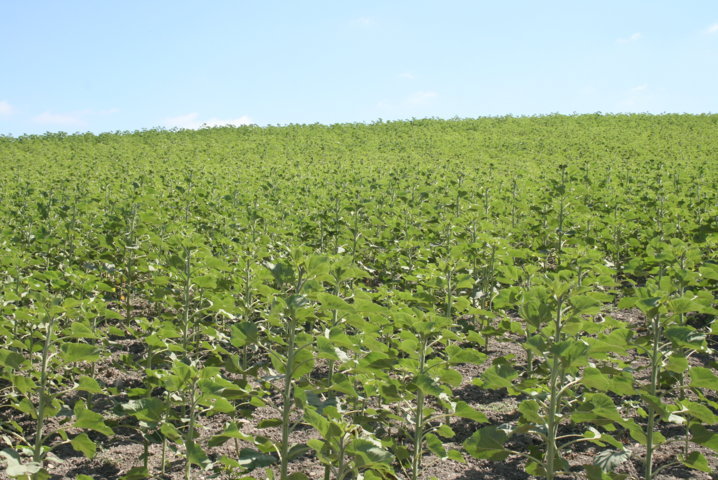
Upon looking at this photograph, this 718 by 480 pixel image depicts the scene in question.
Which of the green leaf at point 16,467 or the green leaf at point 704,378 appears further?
the green leaf at point 704,378

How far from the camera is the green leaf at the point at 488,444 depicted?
338cm

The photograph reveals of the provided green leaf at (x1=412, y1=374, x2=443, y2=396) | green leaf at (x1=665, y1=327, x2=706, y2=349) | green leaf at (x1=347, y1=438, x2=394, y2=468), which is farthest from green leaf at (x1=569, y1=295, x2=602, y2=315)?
green leaf at (x1=347, y1=438, x2=394, y2=468)

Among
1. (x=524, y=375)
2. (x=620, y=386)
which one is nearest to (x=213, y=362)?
(x=620, y=386)

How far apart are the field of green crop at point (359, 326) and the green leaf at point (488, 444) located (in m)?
0.01

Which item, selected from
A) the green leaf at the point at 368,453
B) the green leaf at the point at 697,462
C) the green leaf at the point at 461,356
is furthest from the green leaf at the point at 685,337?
the green leaf at the point at 368,453

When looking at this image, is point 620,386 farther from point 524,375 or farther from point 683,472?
point 524,375

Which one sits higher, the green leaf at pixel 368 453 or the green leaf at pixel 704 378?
the green leaf at pixel 704 378

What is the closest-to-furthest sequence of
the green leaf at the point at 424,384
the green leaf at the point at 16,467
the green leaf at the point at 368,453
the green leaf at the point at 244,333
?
1. the green leaf at the point at 368,453
2. the green leaf at the point at 16,467
3. the green leaf at the point at 424,384
4. the green leaf at the point at 244,333

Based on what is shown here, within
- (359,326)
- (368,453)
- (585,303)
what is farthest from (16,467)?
(585,303)

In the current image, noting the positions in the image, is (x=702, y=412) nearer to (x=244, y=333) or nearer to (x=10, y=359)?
(x=244, y=333)

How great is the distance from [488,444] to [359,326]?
0.97 m

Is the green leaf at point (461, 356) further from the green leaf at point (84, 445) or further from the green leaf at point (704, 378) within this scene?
the green leaf at point (84, 445)

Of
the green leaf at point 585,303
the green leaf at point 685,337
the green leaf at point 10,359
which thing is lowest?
the green leaf at point 10,359

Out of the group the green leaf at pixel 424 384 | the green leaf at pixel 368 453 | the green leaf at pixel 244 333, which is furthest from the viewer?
the green leaf at pixel 244 333
